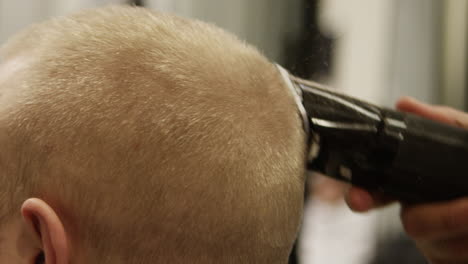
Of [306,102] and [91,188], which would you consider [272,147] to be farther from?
[91,188]

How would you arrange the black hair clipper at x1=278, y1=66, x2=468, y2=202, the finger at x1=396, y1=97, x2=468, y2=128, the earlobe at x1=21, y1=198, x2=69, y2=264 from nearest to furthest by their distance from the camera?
1. the earlobe at x1=21, y1=198, x2=69, y2=264
2. the black hair clipper at x1=278, y1=66, x2=468, y2=202
3. the finger at x1=396, y1=97, x2=468, y2=128

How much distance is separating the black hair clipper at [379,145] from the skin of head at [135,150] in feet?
0.22

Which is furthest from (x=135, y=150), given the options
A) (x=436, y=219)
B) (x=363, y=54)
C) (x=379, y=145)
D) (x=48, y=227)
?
(x=363, y=54)

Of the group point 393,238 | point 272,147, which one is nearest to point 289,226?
point 272,147

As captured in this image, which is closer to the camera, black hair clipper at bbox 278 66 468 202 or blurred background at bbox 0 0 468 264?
black hair clipper at bbox 278 66 468 202

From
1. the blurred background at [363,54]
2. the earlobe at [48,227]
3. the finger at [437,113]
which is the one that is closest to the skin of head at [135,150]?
the earlobe at [48,227]

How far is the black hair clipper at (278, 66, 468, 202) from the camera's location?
62 cm

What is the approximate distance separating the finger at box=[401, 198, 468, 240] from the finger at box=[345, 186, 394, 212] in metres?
0.04

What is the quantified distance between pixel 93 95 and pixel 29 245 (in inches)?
6.6

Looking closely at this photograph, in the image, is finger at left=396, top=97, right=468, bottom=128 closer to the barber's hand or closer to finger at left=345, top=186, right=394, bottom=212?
the barber's hand

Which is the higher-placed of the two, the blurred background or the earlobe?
the earlobe

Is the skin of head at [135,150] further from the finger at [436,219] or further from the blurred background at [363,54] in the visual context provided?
the blurred background at [363,54]

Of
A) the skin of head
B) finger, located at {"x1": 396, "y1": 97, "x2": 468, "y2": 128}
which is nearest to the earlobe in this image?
the skin of head

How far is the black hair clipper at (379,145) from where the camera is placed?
24.5 inches
